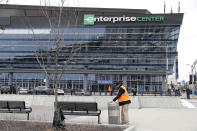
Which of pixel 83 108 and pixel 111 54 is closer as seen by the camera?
pixel 83 108

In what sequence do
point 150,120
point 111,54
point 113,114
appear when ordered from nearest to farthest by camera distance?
1. point 113,114
2. point 150,120
3. point 111,54

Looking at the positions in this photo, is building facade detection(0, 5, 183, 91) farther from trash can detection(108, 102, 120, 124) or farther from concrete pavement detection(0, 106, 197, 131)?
trash can detection(108, 102, 120, 124)

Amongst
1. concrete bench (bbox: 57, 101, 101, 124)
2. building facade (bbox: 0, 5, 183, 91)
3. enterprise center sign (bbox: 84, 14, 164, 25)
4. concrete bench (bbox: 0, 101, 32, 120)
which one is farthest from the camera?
enterprise center sign (bbox: 84, 14, 164, 25)

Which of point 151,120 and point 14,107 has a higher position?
point 14,107

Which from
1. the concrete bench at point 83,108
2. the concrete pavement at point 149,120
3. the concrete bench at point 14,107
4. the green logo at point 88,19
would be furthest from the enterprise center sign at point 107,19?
the concrete bench at point 83,108

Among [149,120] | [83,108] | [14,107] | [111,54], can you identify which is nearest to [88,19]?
[111,54]

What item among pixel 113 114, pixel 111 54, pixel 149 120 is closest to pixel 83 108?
pixel 113 114

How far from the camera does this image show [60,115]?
8367mm

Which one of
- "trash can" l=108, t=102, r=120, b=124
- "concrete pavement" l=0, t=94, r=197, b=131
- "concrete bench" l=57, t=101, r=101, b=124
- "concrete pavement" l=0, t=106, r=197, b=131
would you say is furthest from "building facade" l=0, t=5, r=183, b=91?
"trash can" l=108, t=102, r=120, b=124

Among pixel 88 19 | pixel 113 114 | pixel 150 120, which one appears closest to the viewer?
pixel 113 114

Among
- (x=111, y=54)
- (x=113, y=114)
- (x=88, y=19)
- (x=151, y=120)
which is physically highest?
(x=88, y=19)

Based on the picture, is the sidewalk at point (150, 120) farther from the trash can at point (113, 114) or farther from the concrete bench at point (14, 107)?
the trash can at point (113, 114)

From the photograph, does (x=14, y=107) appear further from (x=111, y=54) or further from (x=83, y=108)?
(x=111, y=54)

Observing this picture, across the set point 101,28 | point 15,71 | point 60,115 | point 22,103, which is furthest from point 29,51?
point 60,115
